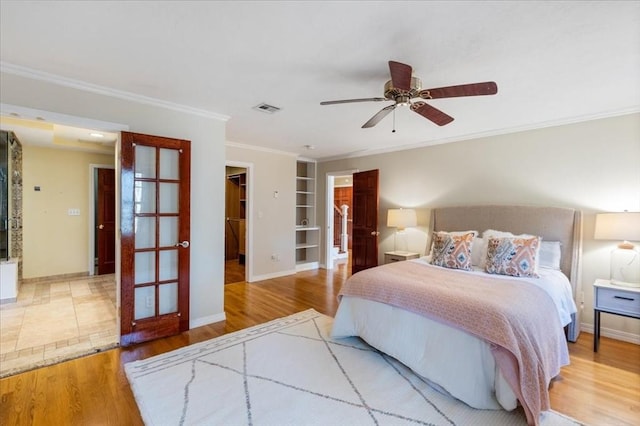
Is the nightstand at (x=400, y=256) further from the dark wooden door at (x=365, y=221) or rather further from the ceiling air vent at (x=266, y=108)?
the ceiling air vent at (x=266, y=108)

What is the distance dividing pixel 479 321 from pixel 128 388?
262cm

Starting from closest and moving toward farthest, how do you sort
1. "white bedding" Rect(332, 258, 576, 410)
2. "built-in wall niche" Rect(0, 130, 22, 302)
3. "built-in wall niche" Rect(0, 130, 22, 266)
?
"white bedding" Rect(332, 258, 576, 410) < "built-in wall niche" Rect(0, 130, 22, 302) < "built-in wall niche" Rect(0, 130, 22, 266)

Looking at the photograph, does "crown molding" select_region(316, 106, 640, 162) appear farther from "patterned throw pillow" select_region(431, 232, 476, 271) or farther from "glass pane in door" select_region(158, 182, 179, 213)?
"glass pane in door" select_region(158, 182, 179, 213)

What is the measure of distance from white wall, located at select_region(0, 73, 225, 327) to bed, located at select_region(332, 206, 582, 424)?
158cm

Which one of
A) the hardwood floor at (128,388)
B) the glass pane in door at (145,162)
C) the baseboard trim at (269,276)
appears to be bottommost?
the hardwood floor at (128,388)

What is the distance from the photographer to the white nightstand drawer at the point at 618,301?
2771 mm

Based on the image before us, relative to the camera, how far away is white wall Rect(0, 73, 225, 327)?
116 inches

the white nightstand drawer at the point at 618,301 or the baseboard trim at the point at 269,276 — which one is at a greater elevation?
the white nightstand drawer at the point at 618,301

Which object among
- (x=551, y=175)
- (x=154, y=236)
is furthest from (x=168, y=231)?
(x=551, y=175)

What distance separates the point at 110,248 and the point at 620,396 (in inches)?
288

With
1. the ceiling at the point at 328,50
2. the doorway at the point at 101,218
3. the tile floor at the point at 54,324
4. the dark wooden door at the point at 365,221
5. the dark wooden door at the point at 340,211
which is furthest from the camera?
the dark wooden door at the point at 340,211

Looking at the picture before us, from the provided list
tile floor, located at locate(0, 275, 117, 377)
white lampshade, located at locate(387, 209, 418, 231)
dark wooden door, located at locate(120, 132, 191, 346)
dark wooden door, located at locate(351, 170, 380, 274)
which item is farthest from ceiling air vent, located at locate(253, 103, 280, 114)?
tile floor, located at locate(0, 275, 117, 377)

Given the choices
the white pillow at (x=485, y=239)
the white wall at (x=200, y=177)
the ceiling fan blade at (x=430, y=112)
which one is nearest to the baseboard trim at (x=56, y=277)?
the white wall at (x=200, y=177)

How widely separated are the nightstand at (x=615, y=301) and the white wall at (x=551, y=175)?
516mm
